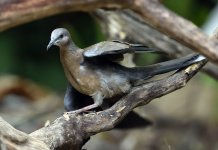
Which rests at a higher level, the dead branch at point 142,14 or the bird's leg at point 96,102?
the dead branch at point 142,14

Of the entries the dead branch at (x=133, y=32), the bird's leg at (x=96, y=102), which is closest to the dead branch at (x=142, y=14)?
the bird's leg at (x=96, y=102)

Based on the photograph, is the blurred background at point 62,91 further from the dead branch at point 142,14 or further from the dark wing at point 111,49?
the dark wing at point 111,49

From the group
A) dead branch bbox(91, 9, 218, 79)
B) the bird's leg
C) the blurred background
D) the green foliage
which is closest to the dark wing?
the bird's leg

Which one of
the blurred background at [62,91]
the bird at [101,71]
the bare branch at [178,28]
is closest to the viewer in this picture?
the bare branch at [178,28]

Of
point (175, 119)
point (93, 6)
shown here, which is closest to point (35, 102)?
point (175, 119)

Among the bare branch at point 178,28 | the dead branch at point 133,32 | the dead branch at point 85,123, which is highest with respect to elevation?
the bare branch at point 178,28

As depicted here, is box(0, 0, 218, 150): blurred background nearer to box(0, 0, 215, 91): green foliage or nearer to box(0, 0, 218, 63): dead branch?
box(0, 0, 215, 91): green foliage

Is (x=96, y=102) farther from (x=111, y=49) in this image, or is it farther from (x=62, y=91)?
(x=62, y=91)

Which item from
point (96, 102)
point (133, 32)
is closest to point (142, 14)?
point (96, 102)

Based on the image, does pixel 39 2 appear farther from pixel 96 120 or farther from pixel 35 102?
pixel 35 102
